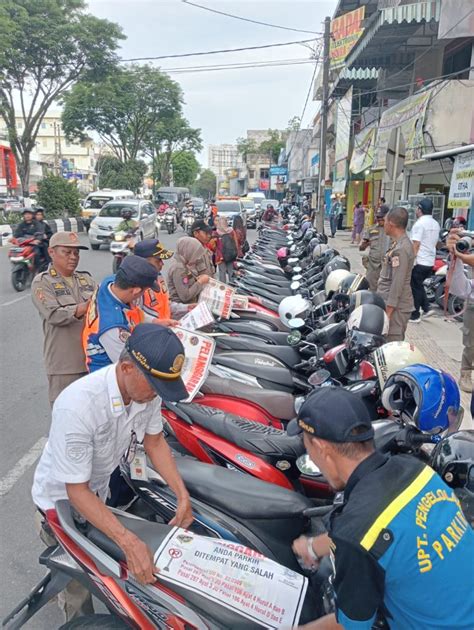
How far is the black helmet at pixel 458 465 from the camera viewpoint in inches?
83.0

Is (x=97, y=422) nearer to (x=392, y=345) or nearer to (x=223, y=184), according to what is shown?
(x=392, y=345)

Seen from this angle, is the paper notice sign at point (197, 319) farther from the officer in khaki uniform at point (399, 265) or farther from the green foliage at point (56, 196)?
the green foliage at point (56, 196)

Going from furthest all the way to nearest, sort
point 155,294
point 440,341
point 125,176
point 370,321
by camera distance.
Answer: point 125,176 < point 440,341 < point 155,294 < point 370,321

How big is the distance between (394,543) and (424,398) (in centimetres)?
117

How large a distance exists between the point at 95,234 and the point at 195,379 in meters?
15.2

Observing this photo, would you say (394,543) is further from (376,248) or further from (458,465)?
(376,248)

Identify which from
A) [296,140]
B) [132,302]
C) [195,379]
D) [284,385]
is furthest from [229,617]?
[296,140]

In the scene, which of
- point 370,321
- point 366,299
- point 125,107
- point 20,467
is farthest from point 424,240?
point 125,107

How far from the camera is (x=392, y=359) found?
2963 millimetres

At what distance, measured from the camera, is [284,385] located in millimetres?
3943

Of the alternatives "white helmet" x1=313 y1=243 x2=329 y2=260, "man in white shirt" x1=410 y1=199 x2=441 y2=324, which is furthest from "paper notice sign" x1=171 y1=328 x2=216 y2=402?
"white helmet" x1=313 y1=243 x2=329 y2=260

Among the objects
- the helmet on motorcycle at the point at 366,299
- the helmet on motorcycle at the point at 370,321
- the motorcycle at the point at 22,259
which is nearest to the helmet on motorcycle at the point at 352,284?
the helmet on motorcycle at the point at 366,299

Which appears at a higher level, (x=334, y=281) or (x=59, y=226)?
(x=334, y=281)

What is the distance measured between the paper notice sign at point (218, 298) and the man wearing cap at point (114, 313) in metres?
1.69
